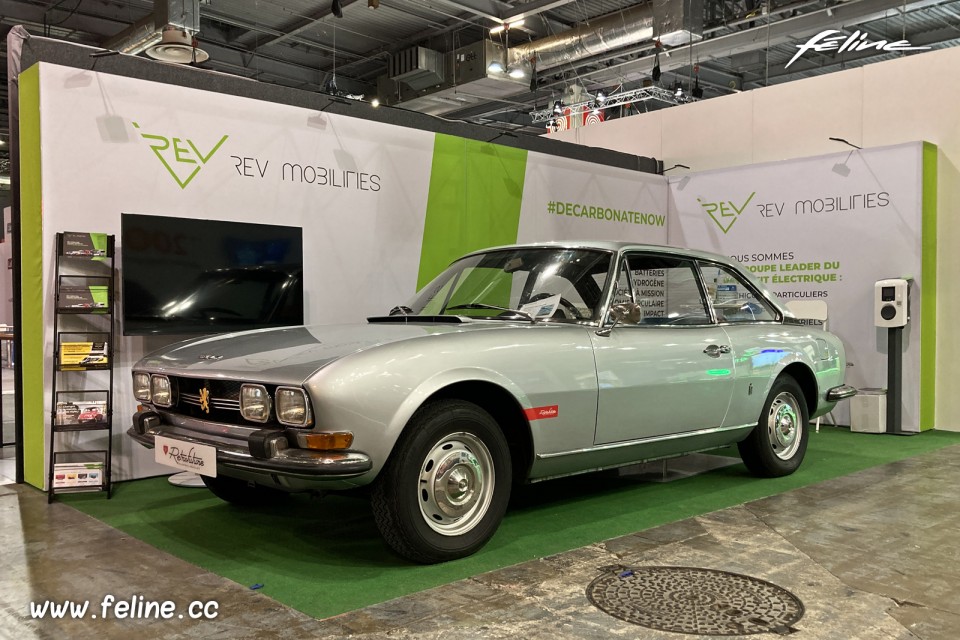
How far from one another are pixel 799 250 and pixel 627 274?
5091 mm

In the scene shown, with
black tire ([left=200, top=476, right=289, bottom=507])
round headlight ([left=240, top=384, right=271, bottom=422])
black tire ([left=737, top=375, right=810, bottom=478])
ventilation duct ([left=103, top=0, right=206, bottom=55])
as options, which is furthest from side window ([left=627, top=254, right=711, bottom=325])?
ventilation duct ([left=103, top=0, right=206, bottom=55])

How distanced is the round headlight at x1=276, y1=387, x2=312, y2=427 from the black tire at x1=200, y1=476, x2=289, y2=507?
1475 millimetres

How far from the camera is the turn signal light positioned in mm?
3066

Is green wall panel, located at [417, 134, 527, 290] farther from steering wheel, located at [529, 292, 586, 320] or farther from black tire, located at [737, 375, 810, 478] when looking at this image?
black tire, located at [737, 375, 810, 478]

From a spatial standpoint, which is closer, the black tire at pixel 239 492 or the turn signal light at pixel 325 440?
the turn signal light at pixel 325 440

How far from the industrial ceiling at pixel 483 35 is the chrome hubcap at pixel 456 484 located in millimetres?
5595

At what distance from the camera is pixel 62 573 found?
3.48m

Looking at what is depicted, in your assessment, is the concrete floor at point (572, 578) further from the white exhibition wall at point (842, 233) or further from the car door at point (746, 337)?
the white exhibition wall at point (842, 233)

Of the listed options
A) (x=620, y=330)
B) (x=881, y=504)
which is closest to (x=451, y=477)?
(x=620, y=330)

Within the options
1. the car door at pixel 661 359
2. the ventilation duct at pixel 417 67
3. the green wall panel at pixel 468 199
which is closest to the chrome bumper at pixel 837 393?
the car door at pixel 661 359

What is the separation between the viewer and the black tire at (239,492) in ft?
14.7

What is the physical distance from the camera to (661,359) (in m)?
4.35

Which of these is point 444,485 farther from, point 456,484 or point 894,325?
point 894,325
